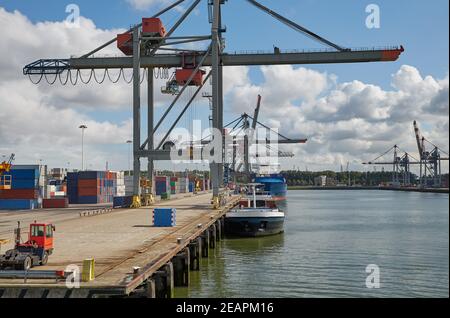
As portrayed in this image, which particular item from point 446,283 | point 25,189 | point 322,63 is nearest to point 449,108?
point 446,283

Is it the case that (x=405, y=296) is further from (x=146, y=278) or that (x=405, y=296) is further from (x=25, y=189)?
(x=25, y=189)

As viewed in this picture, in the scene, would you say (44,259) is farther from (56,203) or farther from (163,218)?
(56,203)

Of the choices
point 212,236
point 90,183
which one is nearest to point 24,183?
point 90,183

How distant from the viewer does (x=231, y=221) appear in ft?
152

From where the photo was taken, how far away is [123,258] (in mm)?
21672

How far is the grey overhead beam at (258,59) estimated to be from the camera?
5631 cm

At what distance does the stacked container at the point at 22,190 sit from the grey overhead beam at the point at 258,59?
15545 mm

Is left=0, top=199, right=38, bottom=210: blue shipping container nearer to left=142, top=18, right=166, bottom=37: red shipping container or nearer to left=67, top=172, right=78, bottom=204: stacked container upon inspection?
left=67, top=172, right=78, bottom=204: stacked container

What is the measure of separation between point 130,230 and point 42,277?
16644 mm

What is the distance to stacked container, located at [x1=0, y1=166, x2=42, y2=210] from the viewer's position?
64.5m

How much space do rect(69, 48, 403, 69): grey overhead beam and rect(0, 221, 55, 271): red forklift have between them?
4081cm

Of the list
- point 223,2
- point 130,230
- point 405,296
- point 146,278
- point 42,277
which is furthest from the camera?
point 223,2

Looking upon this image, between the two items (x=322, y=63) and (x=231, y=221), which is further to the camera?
(x=322, y=63)

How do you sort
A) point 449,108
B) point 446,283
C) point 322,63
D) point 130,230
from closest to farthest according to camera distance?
point 449,108 → point 446,283 → point 130,230 → point 322,63
